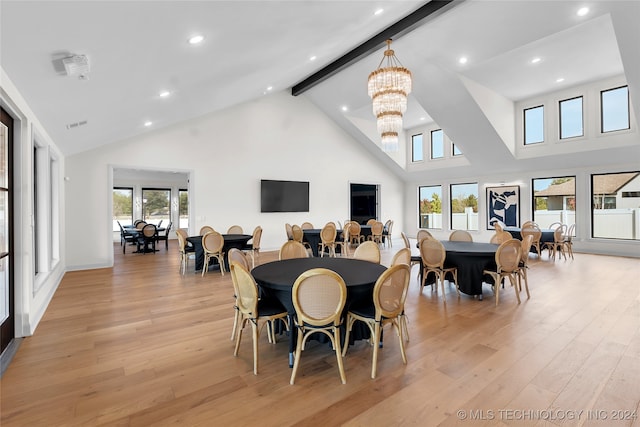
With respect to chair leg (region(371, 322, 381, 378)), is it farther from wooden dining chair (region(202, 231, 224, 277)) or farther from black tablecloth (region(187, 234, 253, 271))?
black tablecloth (region(187, 234, 253, 271))

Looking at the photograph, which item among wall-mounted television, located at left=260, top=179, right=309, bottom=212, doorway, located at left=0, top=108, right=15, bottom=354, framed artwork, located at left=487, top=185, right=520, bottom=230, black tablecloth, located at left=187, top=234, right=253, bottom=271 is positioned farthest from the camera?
framed artwork, located at left=487, top=185, right=520, bottom=230

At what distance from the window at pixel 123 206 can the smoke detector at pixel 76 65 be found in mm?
11783

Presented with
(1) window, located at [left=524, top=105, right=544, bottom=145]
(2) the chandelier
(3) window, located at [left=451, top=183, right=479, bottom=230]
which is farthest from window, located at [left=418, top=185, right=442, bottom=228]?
(2) the chandelier

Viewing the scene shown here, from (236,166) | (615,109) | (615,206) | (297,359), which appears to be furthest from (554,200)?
(297,359)

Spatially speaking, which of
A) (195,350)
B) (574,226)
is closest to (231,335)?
(195,350)

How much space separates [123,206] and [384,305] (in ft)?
44.7

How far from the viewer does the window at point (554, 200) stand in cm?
933

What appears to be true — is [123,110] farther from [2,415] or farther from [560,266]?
[560,266]

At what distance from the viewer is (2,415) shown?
6.56 feet

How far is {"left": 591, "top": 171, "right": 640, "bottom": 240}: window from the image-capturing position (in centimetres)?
834

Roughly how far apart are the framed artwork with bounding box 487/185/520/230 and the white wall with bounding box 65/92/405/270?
3945mm

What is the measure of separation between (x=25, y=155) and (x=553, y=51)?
31.1ft

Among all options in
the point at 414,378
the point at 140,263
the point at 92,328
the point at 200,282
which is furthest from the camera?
the point at 140,263

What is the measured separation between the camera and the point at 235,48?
3779mm
